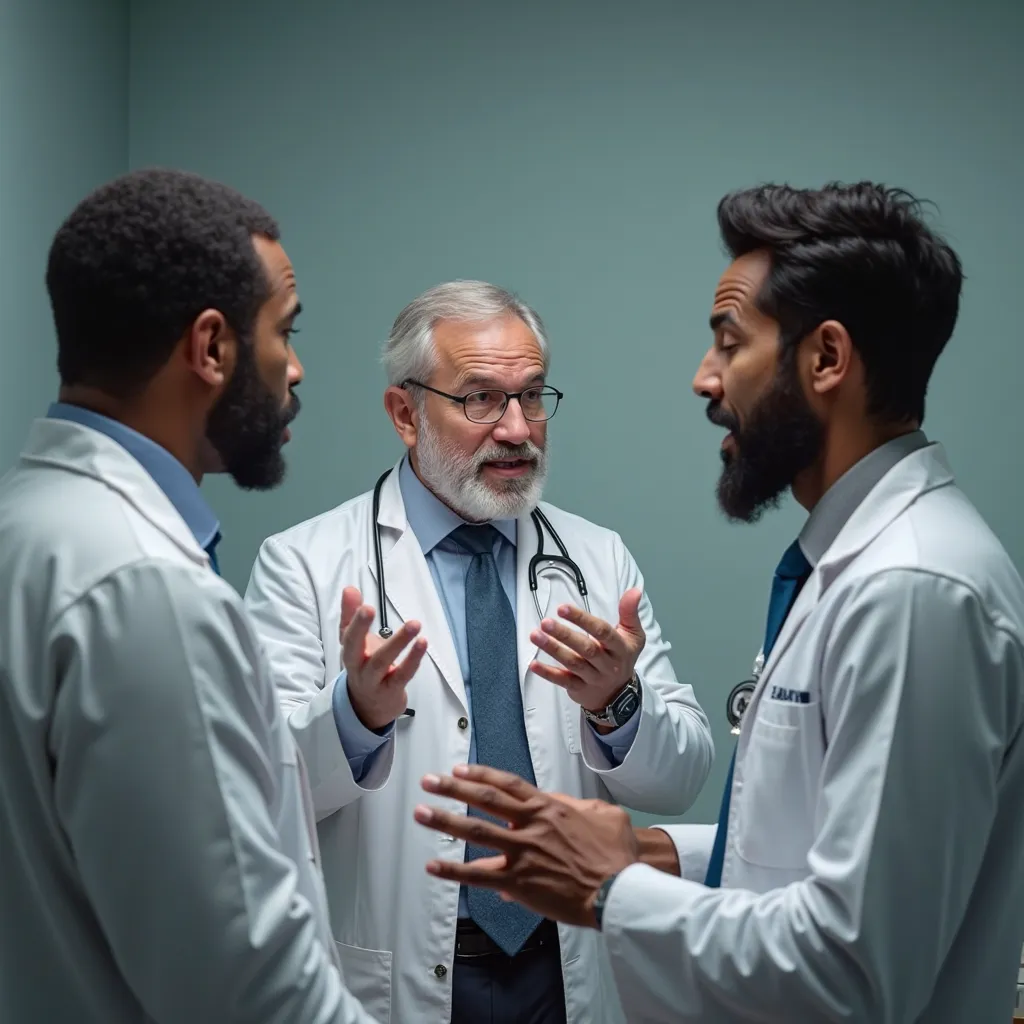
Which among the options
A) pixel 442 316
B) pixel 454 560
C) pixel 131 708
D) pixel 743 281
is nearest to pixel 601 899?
pixel 131 708

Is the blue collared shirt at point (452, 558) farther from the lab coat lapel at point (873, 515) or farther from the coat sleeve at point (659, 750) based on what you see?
the lab coat lapel at point (873, 515)

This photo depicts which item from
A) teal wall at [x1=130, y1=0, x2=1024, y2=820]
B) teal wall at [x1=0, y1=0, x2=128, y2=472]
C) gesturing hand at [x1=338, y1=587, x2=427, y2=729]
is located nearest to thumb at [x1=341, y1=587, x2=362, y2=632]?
gesturing hand at [x1=338, y1=587, x2=427, y2=729]

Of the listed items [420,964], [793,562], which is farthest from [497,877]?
[420,964]

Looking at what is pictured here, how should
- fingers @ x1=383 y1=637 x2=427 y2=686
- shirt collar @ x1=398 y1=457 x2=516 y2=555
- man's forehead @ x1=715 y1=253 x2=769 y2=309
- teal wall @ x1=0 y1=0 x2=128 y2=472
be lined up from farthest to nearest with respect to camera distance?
teal wall @ x1=0 y1=0 x2=128 y2=472
shirt collar @ x1=398 y1=457 x2=516 y2=555
fingers @ x1=383 y1=637 x2=427 y2=686
man's forehead @ x1=715 y1=253 x2=769 y2=309

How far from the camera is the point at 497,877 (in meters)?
1.38

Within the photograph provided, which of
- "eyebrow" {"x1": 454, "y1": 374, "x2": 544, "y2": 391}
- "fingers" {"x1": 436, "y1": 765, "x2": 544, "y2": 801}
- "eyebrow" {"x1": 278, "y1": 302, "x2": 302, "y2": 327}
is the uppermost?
"eyebrow" {"x1": 278, "y1": 302, "x2": 302, "y2": 327}

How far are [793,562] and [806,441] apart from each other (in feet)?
0.62

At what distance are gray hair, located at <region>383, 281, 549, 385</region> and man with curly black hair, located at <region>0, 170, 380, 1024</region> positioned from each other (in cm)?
111

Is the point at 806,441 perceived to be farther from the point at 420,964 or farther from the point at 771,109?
the point at 771,109

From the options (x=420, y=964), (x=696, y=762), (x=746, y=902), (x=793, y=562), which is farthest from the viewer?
(x=696, y=762)

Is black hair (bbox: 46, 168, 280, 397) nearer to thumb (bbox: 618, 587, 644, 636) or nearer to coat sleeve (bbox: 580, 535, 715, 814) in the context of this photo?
thumb (bbox: 618, 587, 644, 636)

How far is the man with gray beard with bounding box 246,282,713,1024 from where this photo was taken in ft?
6.51

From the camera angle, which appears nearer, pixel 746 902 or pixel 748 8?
pixel 746 902

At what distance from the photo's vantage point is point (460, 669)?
2.19 metres
